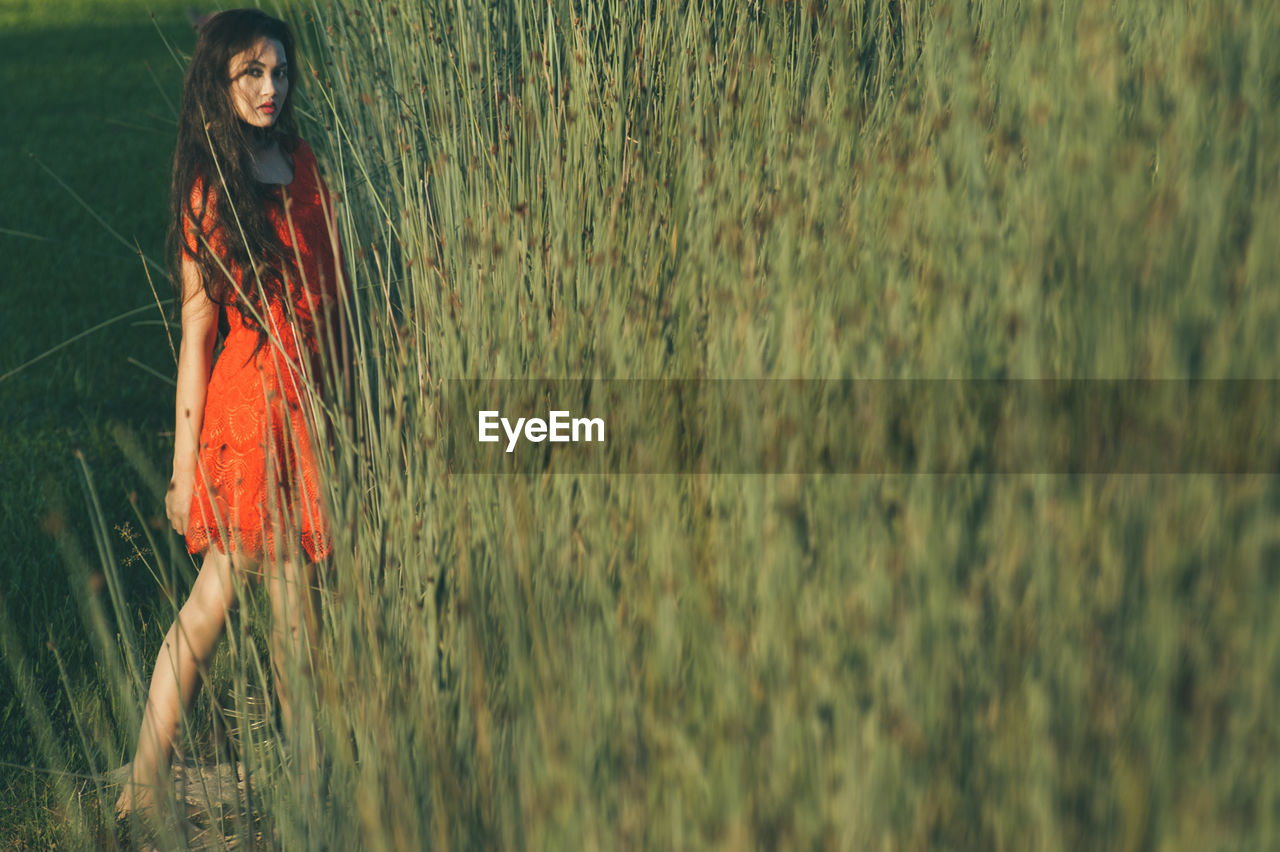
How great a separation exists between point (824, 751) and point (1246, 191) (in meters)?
1.08

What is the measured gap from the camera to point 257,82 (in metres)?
2.50

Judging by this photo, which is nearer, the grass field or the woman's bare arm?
the grass field

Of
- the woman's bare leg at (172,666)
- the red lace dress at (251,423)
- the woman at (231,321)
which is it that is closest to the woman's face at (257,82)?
the woman at (231,321)

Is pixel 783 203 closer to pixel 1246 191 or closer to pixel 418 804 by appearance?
pixel 1246 191

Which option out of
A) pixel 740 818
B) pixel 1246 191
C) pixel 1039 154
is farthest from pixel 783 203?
pixel 740 818

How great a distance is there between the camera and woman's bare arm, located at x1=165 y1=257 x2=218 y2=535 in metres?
2.39

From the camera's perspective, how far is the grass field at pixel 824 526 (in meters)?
1.20

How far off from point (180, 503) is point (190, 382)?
26 centimetres
